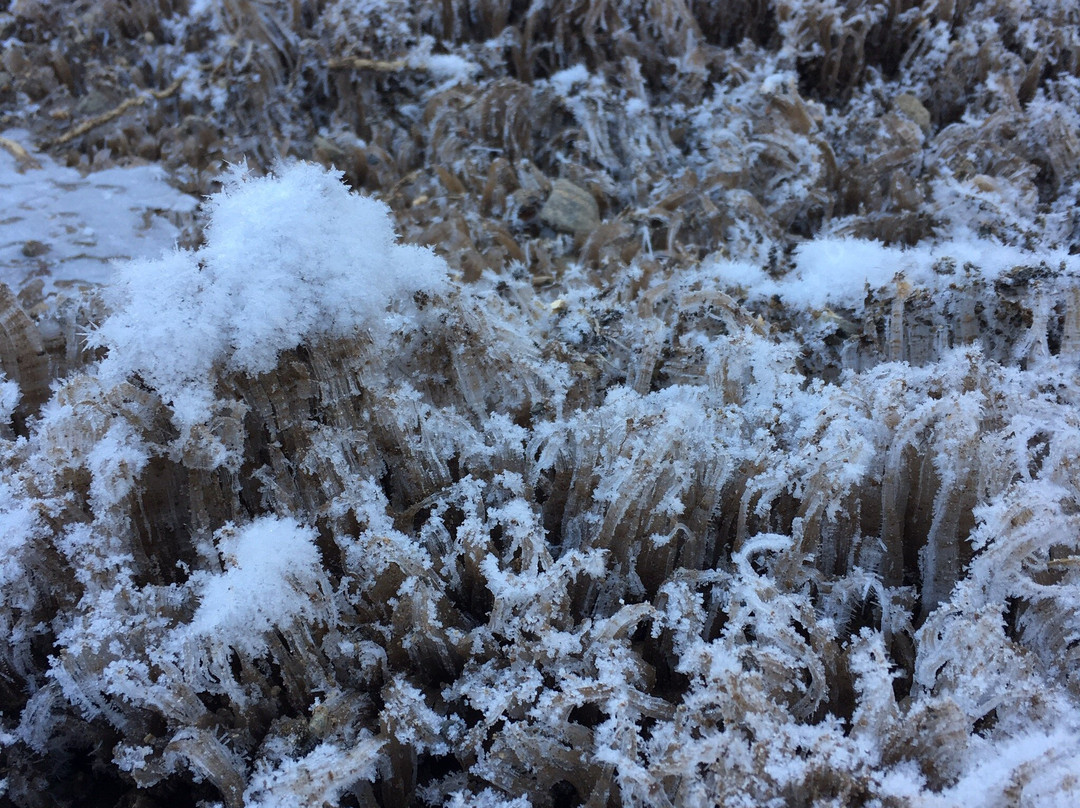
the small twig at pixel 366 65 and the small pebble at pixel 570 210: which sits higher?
the small twig at pixel 366 65

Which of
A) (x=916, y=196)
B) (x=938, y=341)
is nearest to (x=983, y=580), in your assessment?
(x=938, y=341)

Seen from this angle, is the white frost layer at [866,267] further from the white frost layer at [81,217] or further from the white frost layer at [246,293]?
the white frost layer at [81,217]

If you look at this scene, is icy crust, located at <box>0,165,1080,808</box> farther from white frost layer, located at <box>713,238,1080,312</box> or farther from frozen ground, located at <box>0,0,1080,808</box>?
white frost layer, located at <box>713,238,1080,312</box>

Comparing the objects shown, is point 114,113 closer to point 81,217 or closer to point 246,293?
point 81,217

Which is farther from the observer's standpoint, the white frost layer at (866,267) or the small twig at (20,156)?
the small twig at (20,156)

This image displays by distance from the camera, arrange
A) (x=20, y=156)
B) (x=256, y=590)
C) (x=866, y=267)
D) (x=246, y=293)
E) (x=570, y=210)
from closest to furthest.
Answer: (x=256, y=590)
(x=246, y=293)
(x=866, y=267)
(x=570, y=210)
(x=20, y=156)

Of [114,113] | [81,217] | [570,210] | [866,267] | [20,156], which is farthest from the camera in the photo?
[114,113]

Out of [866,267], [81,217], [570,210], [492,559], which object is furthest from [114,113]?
[866,267]

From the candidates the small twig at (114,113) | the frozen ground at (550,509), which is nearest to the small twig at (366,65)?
the small twig at (114,113)
